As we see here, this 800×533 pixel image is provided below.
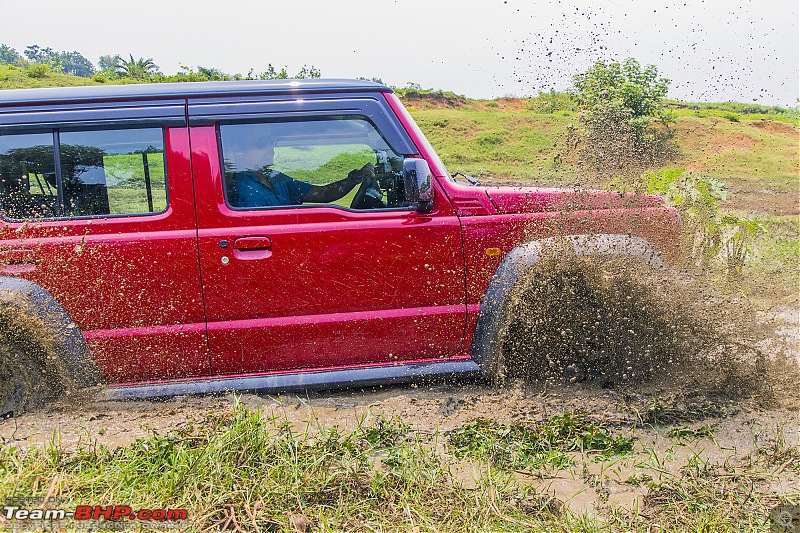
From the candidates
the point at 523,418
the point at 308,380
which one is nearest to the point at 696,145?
the point at 523,418

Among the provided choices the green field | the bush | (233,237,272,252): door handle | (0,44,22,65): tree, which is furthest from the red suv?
(0,44,22,65): tree

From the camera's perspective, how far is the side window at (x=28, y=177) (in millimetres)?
3344

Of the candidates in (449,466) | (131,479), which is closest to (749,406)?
(449,466)

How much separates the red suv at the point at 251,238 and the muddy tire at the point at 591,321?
0.12 meters

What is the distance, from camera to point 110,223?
3.38 metres

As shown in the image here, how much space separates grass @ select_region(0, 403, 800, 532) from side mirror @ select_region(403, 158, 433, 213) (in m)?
1.29

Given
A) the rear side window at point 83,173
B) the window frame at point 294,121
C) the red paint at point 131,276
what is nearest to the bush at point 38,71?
the rear side window at point 83,173

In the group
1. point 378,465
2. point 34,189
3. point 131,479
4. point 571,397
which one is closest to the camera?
point 131,479

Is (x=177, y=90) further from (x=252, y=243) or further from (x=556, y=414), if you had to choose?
(x=556, y=414)

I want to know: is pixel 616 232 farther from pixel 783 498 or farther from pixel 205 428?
pixel 205 428

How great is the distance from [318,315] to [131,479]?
1.27 meters

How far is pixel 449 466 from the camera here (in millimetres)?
2811

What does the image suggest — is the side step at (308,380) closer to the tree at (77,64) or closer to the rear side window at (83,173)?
the rear side window at (83,173)

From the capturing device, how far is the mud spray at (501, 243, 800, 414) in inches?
142
